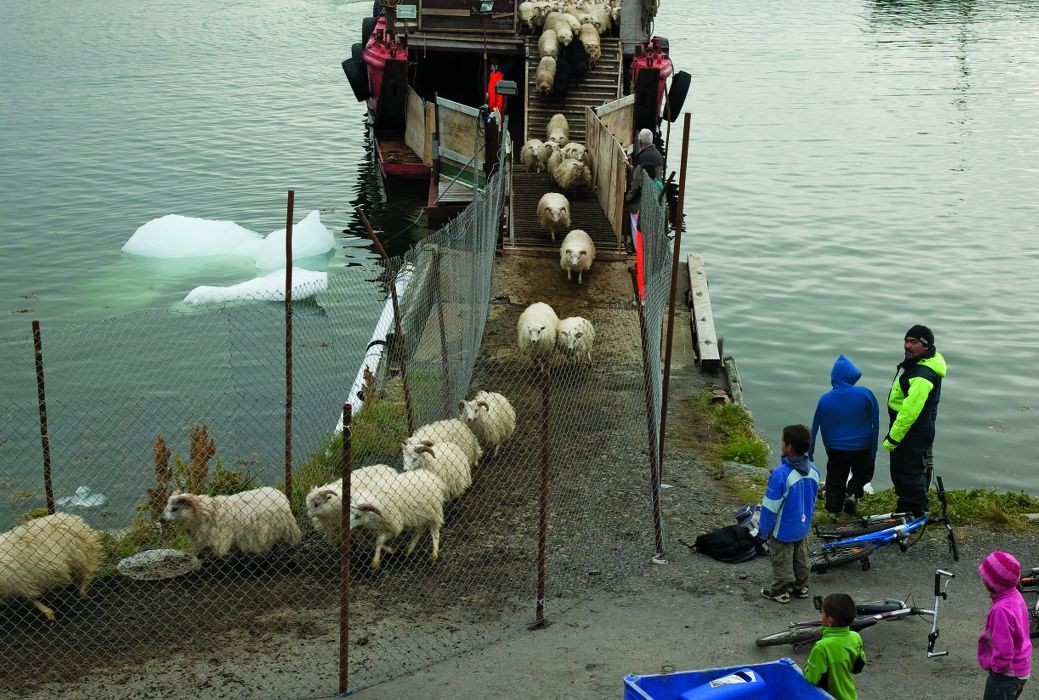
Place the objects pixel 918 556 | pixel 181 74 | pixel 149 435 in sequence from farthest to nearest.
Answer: pixel 181 74, pixel 149 435, pixel 918 556

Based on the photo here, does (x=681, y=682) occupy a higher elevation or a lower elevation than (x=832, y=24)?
lower

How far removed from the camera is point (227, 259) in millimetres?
23000

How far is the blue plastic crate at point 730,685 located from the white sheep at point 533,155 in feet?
51.1

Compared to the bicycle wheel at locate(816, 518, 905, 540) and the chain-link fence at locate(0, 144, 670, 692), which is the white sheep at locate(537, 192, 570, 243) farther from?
the bicycle wheel at locate(816, 518, 905, 540)

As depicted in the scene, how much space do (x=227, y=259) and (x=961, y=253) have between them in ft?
51.8

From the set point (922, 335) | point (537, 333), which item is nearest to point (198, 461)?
point (537, 333)

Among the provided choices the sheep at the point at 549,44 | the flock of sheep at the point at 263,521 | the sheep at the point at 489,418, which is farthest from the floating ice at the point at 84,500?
the sheep at the point at 549,44

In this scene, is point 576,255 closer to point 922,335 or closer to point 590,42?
point 922,335

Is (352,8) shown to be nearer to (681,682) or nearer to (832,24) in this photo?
(832,24)

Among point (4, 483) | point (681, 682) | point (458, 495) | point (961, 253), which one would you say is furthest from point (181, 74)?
point (681, 682)

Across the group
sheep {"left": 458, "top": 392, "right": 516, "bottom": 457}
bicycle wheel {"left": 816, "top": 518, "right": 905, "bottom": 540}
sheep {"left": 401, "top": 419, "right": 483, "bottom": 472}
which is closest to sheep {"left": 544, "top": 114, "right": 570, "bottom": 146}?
sheep {"left": 458, "top": 392, "right": 516, "bottom": 457}

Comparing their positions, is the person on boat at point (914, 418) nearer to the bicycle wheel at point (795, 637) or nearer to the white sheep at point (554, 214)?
the bicycle wheel at point (795, 637)

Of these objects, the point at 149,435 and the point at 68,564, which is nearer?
the point at 68,564

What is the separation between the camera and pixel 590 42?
23.5m
